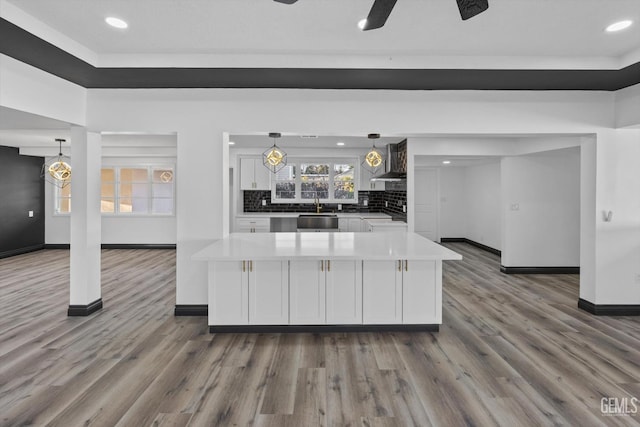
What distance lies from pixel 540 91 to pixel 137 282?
5.82 meters

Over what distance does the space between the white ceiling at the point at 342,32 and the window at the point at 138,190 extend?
5778mm

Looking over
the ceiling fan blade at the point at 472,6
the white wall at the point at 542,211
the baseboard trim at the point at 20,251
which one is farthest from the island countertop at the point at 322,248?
the baseboard trim at the point at 20,251

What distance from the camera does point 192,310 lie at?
3.78 meters

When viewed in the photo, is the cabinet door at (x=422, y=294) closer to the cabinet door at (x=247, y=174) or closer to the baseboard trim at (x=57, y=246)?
the cabinet door at (x=247, y=174)

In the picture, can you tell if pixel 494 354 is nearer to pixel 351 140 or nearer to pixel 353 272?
pixel 353 272

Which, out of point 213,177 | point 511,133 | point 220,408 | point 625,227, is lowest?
point 220,408

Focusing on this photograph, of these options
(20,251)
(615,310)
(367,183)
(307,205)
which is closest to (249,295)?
(615,310)

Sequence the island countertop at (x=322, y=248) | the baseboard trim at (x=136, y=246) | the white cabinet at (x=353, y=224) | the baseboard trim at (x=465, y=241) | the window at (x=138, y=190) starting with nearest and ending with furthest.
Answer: the island countertop at (x=322, y=248)
the white cabinet at (x=353, y=224)
the baseboard trim at (x=465, y=241)
the baseboard trim at (x=136, y=246)
the window at (x=138, y=190)

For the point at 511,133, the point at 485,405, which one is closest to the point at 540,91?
the point at 511,133

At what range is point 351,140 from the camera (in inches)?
254

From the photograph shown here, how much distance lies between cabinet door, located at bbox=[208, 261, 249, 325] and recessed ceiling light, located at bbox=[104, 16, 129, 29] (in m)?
2.09

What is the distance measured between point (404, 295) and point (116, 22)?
3.26 metres

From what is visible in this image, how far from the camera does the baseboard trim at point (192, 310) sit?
3783 mm

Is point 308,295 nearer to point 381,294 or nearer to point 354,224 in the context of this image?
point 381,294
